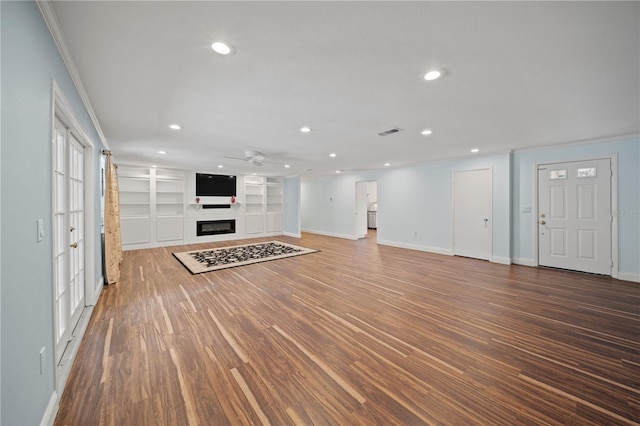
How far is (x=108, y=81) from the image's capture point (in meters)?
2.11

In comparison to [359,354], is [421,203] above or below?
above

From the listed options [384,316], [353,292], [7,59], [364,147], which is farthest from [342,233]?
[7,59]

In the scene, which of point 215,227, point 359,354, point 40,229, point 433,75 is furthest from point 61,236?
point 215,227

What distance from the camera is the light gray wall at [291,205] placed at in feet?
29.4

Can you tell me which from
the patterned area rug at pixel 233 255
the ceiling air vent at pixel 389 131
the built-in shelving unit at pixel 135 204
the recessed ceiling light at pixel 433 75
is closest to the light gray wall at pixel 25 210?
the recessed ceiling light at pixel 433 75

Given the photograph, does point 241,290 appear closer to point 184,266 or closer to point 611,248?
point 184,266

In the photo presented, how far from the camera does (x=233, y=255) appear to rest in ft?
19.2

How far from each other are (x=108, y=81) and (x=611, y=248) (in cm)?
747

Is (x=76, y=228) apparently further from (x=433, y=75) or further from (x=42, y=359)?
(x=433, y=75)

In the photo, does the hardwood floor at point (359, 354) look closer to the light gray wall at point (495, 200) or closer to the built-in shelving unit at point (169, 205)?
the light gray wall at point (495, 200)

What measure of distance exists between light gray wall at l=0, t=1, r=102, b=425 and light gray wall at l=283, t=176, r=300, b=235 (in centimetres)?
751

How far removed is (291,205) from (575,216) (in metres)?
7.68

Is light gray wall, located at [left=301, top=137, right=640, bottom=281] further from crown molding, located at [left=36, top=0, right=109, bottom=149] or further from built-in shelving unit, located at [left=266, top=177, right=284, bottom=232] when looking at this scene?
crown molding, located at [left=36, top=0, right=109, bottom=149]

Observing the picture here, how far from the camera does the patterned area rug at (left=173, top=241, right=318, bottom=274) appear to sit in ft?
16.1
